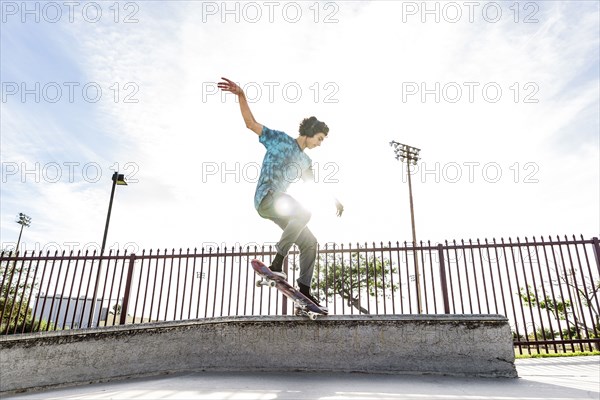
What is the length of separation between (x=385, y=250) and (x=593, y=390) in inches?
159

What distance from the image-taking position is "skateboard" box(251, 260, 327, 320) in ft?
13.1

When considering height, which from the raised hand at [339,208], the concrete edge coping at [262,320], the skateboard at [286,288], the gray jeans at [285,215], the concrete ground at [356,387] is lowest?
the concrete ground at [356,387]

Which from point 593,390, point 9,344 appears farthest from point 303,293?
point 9,344

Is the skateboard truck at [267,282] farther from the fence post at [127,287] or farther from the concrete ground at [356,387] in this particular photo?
the fence post at [127,287]

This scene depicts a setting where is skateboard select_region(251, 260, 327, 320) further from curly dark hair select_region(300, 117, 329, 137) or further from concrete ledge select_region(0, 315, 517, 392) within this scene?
curly dark hair select_region(300, 117, 329, 137)

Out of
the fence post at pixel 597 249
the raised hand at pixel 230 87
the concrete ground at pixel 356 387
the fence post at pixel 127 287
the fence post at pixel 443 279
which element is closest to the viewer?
the concrete ground at pixel 356 387

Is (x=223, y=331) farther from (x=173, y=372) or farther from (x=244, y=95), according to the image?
(x=244, y=95)

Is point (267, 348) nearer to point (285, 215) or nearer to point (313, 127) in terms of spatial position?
point (285, 215)

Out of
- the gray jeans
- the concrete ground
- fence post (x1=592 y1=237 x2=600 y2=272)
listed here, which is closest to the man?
the gray jeans

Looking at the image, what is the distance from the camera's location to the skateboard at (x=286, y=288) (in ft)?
13.1

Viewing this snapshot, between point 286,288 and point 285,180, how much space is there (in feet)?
4.00

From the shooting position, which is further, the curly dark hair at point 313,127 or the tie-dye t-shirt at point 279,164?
the curly dark hair at point 313,127

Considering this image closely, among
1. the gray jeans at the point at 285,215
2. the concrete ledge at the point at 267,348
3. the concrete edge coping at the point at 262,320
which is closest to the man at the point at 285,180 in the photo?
the gray jeans at the point at 285,215

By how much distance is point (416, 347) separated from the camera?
4.18 m
